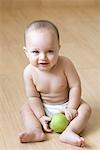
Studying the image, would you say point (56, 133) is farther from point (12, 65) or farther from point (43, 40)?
point (12, 65)

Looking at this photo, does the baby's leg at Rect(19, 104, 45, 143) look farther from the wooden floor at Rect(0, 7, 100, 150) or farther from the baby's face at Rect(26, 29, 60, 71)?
the baby's face at Rect(26, 29, 60, 71)

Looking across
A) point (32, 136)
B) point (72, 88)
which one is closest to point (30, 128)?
point (32, 136)

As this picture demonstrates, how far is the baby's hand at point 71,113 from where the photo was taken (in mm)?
1192

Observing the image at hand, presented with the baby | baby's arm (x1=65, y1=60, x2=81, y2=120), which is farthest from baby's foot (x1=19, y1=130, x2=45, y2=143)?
baby's arm (x1=65, y1=60, x2=81, y2=120)

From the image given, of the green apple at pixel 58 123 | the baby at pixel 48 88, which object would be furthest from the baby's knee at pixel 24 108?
the green apple at pixel 58 123

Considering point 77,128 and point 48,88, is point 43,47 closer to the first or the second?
point 48,88

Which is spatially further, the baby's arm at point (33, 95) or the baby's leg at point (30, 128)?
the baby's arm at point (33, 95)

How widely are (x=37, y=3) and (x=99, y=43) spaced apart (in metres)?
0.94

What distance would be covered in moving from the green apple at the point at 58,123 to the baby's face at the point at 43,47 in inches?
5.7

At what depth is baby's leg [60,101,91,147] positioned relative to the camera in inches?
43.9

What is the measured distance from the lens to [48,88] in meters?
1.23

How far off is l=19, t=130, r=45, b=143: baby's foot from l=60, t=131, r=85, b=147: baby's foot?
6 cm

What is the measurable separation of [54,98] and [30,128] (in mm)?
126

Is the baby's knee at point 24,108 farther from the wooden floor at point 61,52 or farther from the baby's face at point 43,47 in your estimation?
the baby's face at point 43,47
